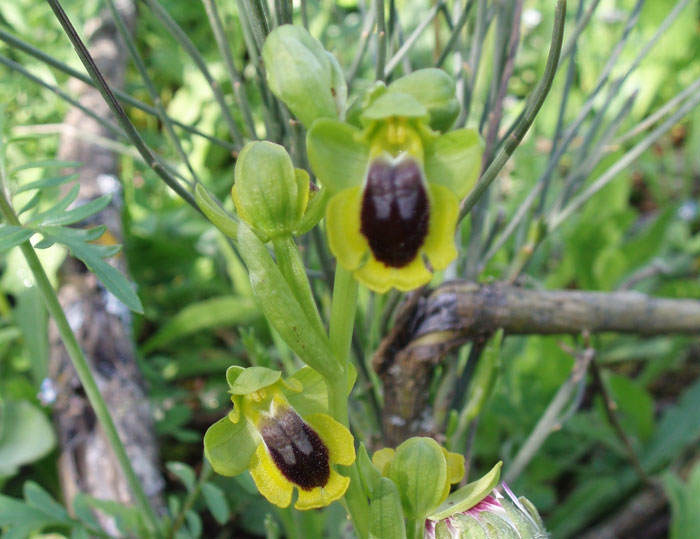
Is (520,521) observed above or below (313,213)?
below

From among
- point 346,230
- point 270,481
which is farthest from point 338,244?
point 270,481

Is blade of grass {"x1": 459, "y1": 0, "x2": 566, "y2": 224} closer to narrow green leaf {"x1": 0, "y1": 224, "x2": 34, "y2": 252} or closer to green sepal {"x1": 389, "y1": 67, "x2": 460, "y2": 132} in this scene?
green sepal {"x1": 389, "y1": 67, "x2": 460, "y2": 132}

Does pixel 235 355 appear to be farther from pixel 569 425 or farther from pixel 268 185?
pixel 268 185

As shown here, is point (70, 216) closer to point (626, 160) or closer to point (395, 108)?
point (395, 108)

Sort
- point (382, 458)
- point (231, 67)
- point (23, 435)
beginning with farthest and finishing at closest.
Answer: point (23, 435), point (231, 67), point (382, 458)

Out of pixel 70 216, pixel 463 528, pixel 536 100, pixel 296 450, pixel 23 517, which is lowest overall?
pixel 23 517

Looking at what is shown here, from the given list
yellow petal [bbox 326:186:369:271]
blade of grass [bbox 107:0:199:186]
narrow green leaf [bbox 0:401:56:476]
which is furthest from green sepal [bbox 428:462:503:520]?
narrow green leaf [bbox 0:401:56:476]

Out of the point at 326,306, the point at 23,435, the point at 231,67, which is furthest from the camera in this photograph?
the point at 23,435
